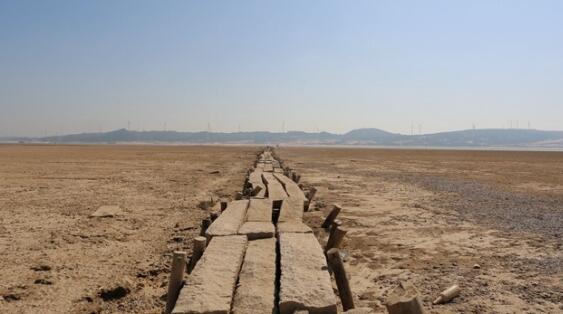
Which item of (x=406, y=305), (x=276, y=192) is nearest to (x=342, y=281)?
(x=406, y=305)

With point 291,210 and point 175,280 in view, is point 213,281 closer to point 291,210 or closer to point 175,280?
point 175,280

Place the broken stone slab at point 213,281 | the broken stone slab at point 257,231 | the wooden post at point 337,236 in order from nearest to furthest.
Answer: the broken stone slab at point 213,281
the broken stone slab at point 257,231
the wooden post at point 337,236

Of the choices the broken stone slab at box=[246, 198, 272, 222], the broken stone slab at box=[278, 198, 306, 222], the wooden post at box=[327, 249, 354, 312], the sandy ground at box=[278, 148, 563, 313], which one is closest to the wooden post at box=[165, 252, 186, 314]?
the wooden post at box=[327, 249, 354, 312]

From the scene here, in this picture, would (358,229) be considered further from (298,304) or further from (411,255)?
(298,304)

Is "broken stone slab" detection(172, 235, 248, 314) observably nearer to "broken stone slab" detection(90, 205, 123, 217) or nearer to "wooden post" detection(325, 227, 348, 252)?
"wooden post" detection(325, 227, 348, 252)

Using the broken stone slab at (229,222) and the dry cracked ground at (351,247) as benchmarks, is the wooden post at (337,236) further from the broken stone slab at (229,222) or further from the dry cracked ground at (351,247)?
the broken stone slab at (229,222)

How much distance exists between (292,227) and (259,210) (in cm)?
142

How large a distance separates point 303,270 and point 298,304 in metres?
0.84

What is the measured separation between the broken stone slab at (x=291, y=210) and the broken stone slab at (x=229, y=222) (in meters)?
0.68

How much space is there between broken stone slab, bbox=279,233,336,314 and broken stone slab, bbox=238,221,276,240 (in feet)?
1.02

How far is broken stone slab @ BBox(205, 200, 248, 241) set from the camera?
6336mm

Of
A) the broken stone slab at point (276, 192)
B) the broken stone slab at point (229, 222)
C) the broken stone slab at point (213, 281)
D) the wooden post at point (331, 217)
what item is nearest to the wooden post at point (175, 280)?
the broken stone slab at point (213, 281)

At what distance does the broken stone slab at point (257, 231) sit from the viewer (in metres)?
6.25

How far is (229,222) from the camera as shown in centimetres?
705
